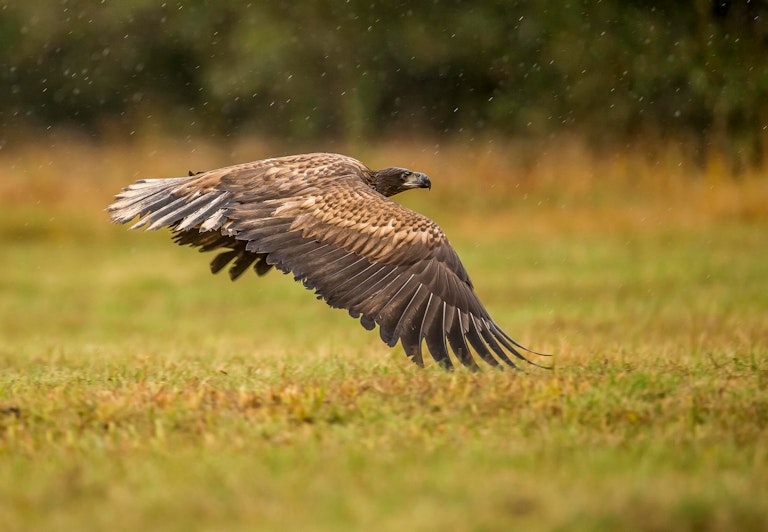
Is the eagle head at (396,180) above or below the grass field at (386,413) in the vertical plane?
above

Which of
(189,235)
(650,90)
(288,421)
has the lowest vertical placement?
(288,421)

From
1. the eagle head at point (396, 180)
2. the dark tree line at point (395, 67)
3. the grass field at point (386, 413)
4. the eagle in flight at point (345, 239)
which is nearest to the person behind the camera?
the grass field at point (386, 413)

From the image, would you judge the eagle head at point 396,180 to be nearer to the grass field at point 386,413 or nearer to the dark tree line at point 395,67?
the grass field at point 386,413

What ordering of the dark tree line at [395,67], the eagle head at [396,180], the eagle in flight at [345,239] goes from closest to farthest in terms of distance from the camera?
the eagle in flight at [345,239] → the eagle head at [396,180] → the dark tree line at [395,67]

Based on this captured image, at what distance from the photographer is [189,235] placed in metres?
8.05

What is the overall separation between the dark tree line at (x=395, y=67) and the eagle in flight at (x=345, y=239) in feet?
47.2

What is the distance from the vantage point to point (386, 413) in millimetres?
5555

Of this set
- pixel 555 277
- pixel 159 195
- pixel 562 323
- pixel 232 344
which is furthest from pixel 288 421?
pixel 555 277

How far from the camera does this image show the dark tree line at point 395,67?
73.7ft

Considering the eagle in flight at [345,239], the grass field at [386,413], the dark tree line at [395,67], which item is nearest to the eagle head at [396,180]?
the eagle in flight at [345,239]

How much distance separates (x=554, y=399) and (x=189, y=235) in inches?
125

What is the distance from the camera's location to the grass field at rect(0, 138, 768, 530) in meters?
4.09

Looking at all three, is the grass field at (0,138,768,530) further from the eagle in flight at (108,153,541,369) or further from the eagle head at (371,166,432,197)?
the eagle head at (371,166,432,197)

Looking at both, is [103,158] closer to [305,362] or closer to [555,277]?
[555,277]
